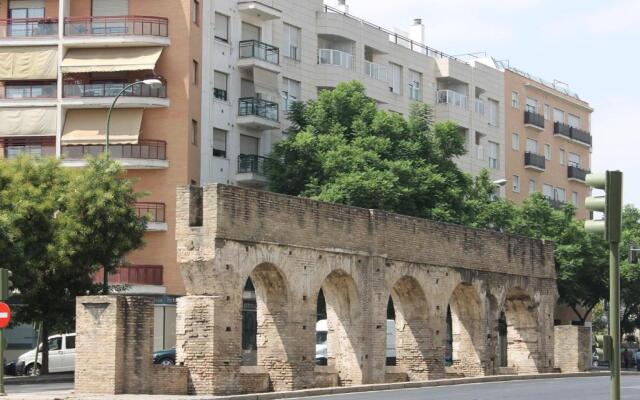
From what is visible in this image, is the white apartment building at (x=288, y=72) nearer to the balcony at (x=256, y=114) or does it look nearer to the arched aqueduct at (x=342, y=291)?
the balcony at (x=256, y=114)

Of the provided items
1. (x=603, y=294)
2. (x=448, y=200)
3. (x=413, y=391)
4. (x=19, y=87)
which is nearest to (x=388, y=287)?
(x=413, y=391)

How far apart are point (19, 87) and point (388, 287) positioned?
2244 centimetres

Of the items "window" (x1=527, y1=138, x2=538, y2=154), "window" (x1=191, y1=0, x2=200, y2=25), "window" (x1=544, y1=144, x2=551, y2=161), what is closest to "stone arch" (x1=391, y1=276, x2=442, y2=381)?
"window" (x1=191, y1=0, x2=200, y2=25)

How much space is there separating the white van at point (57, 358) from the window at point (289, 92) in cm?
1695

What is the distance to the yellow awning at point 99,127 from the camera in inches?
2042

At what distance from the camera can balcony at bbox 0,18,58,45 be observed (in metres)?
52.8

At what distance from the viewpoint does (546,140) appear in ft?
266

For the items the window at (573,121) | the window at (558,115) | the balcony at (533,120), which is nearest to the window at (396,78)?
the balcony at (533,120)

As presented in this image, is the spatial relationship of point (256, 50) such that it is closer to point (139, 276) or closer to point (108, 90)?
point (108, 90)

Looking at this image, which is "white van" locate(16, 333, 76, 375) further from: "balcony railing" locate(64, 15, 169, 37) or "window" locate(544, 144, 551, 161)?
"window" locate(544, 144, 551, 161)

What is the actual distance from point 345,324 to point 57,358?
13.6 metres

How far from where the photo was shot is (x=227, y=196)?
102ft

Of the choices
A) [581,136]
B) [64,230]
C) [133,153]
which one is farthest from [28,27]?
[581,136]

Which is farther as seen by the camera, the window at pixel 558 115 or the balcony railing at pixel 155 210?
the window at pixel 558 115
